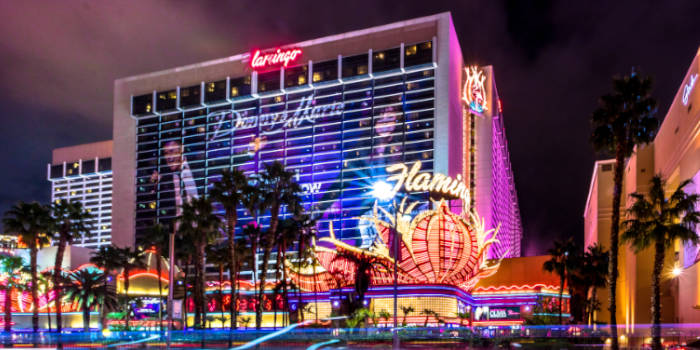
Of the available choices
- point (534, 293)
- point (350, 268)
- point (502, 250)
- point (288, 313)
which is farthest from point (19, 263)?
point (502, 250)

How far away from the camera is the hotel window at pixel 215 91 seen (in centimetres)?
14275

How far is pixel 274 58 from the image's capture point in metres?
138

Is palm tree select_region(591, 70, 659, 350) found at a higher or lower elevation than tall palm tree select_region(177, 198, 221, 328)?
higher

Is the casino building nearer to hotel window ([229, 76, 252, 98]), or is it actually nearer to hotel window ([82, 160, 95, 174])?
hotel window ([229, 76, 252, 98])

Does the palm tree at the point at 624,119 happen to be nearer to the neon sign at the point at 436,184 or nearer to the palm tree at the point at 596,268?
the palm tree at the point at 596,268

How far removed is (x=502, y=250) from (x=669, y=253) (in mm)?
103697

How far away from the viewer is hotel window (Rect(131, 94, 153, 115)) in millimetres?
150125

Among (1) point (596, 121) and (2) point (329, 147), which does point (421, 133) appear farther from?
(1) point (596, 121)

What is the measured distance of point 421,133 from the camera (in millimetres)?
122562

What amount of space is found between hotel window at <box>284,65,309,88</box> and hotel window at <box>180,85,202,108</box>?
820 inches

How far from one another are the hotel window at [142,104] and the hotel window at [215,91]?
1451cm

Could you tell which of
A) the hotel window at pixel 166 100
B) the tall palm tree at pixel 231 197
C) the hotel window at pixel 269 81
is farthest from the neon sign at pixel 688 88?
the hotel window at pixel 166 100

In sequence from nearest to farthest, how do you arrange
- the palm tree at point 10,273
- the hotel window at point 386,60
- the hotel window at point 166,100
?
1. the palm tree at point 10,273
2. the hotel window at point 386,60
3. the hotel window at point 166,100

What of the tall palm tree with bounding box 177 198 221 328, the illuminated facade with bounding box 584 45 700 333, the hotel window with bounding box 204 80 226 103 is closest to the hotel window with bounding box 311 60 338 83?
the hotel window with bounding box 204 80 226 103
